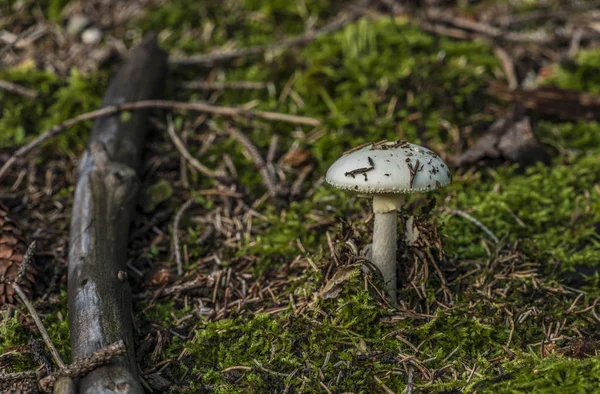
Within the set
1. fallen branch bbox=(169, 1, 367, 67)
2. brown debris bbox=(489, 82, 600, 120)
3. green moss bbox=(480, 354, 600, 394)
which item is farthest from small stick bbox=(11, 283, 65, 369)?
brown debris bbox=(489, 82, 600, 120)

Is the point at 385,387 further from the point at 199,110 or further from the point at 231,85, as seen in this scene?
the point at 231,85

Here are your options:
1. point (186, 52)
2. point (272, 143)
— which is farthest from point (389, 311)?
point (186, 52)

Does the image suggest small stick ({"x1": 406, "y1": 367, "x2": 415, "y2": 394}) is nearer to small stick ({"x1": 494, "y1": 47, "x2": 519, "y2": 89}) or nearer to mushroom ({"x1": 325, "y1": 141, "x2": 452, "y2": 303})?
mushroom ({"x1": 325, "y1": 141, "x2": 452, "y2": 303})

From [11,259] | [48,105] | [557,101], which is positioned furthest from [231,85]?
[557,101]

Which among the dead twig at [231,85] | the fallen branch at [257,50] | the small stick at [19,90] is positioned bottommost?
the dead twig at [231,85]

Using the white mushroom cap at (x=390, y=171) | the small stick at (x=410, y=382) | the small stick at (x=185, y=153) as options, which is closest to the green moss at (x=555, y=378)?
the small stick at (x=410, y=382)

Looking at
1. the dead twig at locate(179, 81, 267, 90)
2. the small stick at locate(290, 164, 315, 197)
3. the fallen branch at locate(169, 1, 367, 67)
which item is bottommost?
the small stick at locate(290, 164, 315, 197)

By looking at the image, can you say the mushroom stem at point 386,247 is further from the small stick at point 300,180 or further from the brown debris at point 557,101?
the brown debris at point 557,101
